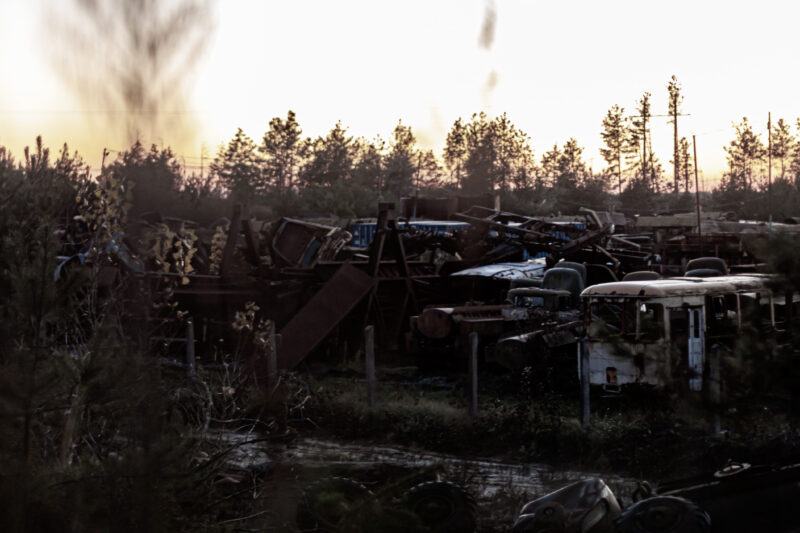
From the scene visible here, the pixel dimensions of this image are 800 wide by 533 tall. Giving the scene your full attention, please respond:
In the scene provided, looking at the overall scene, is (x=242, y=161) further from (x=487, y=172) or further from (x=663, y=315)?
(x=663, y=315)

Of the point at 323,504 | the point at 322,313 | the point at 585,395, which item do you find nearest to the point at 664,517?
the point at 323,504

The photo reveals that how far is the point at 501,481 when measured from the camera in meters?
10.4

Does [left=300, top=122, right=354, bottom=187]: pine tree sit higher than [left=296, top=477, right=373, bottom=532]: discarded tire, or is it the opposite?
[left=300, top=122, right=354, bottom=187]: pine tree

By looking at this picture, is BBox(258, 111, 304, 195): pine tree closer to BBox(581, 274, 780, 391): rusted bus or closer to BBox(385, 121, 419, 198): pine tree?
BBox(385, 121, 419, 198): pine tree

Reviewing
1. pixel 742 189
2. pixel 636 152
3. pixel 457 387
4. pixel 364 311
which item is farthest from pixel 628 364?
pixel 636 152

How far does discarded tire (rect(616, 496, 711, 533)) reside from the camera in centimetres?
689

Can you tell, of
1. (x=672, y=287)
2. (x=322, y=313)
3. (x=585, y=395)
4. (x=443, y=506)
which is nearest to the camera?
(x=443, y=506)

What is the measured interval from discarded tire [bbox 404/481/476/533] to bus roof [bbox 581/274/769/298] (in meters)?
6.52

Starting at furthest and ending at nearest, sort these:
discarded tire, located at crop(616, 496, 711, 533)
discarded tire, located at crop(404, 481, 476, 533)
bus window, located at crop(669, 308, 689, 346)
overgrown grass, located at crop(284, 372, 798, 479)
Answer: bus window, located at crop(669, 308, 689, 346), overgrown grass, located at crop(284, 372, 798, 479), discarded tire, located at crop(404, 481, 476, 533), discarded tire, located at crop(616, 496, 711, 533)

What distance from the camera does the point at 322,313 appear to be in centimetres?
1791

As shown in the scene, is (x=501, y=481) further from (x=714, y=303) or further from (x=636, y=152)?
(x=636, y=152)

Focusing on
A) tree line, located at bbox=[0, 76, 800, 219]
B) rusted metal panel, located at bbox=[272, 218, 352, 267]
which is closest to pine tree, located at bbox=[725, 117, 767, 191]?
tree line, located at bbox=[0, 76, 800, 219]

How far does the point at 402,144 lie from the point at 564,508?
238 ft

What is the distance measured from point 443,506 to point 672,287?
702 cm
